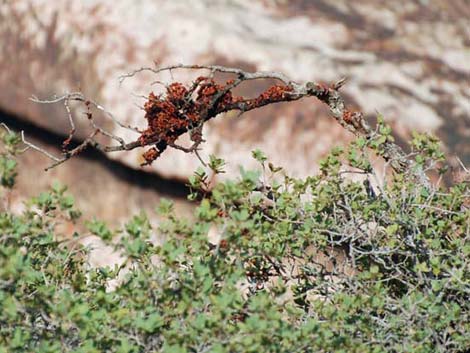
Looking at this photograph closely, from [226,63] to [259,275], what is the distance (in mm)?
3400

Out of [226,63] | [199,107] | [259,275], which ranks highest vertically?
[199,107]

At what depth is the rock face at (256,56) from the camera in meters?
6.33

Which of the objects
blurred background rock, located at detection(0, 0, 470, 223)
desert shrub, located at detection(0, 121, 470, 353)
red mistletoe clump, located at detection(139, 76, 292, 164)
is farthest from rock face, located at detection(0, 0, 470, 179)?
desert shrub, located at detection(0, 121, 470, 353)

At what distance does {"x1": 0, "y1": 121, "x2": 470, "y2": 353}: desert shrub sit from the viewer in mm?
2771

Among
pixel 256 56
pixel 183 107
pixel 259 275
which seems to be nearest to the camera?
pixel 259 275

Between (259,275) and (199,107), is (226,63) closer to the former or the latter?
(199,107)

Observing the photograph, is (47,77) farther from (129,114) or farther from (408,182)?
(408,182)

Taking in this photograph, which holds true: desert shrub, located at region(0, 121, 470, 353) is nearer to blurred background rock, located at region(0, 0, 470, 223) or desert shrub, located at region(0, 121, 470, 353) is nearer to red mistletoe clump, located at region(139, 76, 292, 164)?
red mistletoe clump, located at region(139, 76, 292, 164)

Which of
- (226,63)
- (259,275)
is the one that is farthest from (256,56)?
(259,275)

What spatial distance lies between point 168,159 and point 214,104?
3.00 meters

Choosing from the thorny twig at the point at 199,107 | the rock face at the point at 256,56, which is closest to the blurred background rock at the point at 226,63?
the rock face at the point at 256,56

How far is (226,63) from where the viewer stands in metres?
6.77

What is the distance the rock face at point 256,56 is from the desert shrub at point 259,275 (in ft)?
8.12

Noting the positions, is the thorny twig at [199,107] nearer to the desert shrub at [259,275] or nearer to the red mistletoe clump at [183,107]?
the red mistletoe clump at [183,107]
